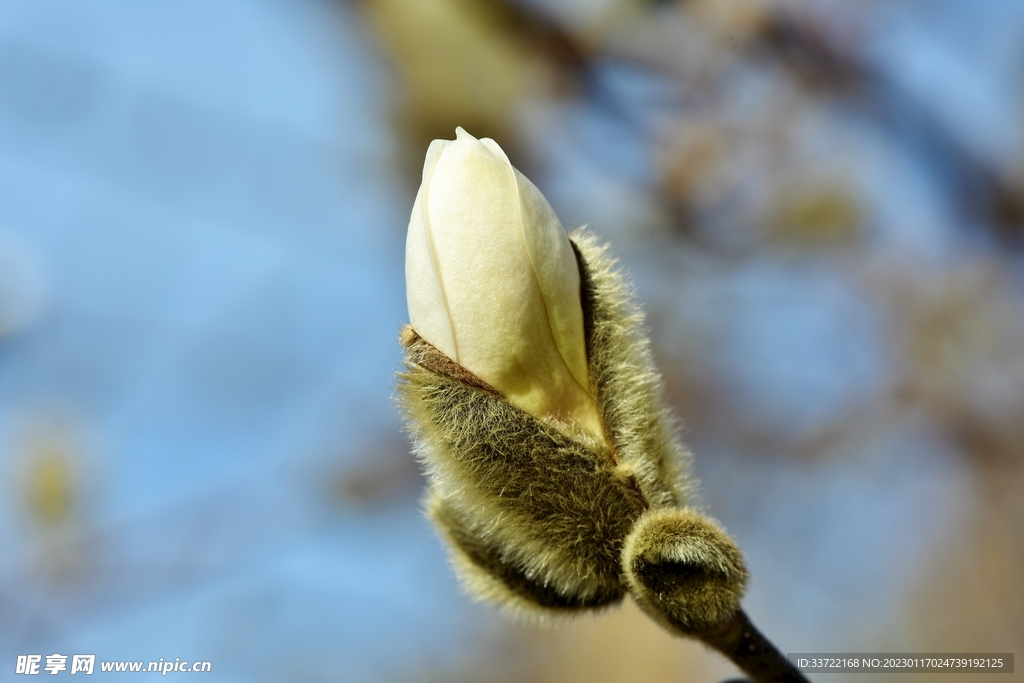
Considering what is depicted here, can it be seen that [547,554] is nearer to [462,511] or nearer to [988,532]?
[462,511]

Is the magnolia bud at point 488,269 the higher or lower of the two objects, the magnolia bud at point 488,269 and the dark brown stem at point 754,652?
the higher

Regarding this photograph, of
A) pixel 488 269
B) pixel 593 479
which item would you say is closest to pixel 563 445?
pixel 593 479

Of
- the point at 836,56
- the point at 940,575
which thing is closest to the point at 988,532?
the point at 940,575

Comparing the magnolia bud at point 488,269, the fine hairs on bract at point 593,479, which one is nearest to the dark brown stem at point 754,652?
the fine hairs on bract at point 593,479

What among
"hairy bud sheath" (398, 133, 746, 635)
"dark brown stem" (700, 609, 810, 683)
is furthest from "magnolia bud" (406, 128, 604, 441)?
"dark brown stem" (700, 609, 810, 683)

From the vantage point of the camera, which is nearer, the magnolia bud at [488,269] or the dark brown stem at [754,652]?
the magnolia bud at [488,269]

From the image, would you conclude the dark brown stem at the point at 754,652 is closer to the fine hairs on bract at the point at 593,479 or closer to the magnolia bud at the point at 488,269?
the fine hairs on bract at the point at 593,479

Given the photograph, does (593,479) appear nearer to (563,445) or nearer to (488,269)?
(563,445)

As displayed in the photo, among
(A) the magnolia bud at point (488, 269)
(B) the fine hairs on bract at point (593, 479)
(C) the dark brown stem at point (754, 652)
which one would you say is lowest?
(C) the dark brown stem at point (754, 652)
